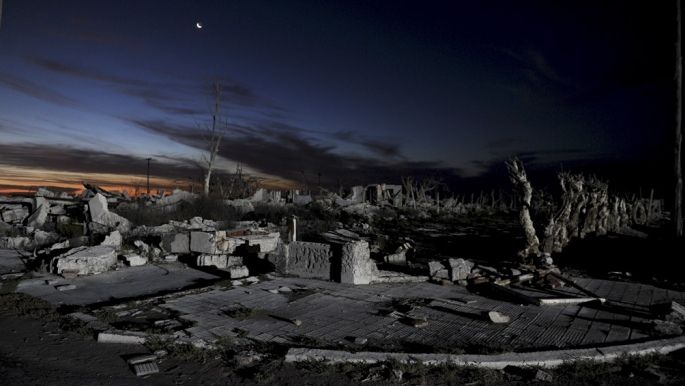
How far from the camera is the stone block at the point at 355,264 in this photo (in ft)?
29.2

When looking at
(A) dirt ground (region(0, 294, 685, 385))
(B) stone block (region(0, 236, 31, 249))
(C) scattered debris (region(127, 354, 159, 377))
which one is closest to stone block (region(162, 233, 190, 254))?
(B) stone block (region(0, 236, 31, 249))

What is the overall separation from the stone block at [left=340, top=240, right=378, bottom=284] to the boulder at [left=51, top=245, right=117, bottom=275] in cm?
579

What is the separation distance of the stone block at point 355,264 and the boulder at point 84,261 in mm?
5787

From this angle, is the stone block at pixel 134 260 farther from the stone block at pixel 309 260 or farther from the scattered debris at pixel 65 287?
Answer: the stone block at pixel 309 260

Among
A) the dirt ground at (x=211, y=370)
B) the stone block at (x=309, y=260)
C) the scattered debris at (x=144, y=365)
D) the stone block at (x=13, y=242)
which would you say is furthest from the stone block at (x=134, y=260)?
the scattered debris at (x=144, y=365)

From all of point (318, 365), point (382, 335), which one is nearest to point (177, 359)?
point (318, 365)

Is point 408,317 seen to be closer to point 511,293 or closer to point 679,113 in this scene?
point 511,293

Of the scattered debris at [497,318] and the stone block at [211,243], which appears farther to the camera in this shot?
the stone block at [211,243]

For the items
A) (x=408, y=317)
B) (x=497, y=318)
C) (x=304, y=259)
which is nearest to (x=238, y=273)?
(x=304, y=259)

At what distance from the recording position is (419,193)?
49406mm

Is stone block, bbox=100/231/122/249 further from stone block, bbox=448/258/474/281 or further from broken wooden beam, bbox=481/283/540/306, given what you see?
broken wooden beam, bbox=481/283/540/306

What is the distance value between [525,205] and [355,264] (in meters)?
5.95

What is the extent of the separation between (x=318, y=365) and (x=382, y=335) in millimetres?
1379

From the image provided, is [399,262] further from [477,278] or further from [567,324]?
[567,324]
